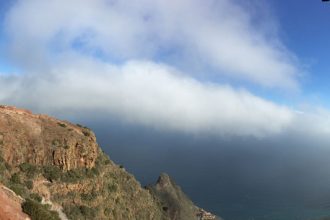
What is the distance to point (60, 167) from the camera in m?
71.4

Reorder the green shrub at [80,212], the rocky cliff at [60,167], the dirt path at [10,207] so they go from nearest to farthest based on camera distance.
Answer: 1. the dirt path at [10,207]
2. the rocky cliff at [60,167]
3. the green shrub at [80,212]

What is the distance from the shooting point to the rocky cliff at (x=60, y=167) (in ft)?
211

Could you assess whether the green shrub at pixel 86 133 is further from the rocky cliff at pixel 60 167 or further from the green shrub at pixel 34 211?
the green shrub at pixel 34 211

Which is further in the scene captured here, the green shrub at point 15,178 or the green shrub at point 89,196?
the green shrub at point 89,196

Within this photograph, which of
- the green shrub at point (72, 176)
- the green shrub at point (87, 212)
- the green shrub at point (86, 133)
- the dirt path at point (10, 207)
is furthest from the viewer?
the green shrub at point (86, 133)

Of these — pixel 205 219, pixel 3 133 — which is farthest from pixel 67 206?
pixel 205 219

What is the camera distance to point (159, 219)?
371ft

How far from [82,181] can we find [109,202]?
35.0ft

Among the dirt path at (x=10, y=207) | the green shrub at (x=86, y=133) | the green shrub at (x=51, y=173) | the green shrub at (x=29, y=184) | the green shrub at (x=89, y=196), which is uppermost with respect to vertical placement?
the green shrub at (x=86, y=133)

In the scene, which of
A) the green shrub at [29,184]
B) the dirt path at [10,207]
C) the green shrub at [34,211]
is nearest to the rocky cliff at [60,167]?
the green shrub at [29,184]

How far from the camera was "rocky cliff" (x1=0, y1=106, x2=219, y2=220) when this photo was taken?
6438cm

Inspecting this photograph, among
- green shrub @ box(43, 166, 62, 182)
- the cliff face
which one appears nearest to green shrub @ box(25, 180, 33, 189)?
the cliff face

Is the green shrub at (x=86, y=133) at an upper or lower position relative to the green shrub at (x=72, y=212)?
upper

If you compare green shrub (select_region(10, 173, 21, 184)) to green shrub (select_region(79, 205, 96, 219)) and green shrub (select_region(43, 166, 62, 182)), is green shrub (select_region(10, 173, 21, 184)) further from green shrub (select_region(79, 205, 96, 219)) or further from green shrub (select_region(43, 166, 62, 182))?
green shrub (select_region(79, 205, 96, 219))
